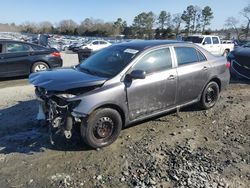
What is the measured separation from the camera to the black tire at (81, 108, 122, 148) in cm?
470

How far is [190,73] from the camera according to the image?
242 inches

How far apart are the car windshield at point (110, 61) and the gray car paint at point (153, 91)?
0.47 ft

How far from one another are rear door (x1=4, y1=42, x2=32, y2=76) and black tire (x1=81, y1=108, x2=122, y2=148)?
7.16 meters

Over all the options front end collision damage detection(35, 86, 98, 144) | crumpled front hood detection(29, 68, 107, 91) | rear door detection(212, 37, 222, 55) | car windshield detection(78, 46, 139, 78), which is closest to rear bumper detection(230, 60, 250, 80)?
car windshield detection(78, 46, 139, 78)

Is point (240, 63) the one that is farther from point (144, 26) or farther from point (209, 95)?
point (144, 26)

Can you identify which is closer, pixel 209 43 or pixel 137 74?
pixel 137 74

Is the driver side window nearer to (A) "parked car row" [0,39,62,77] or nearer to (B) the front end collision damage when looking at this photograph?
(B) the front end collision damage

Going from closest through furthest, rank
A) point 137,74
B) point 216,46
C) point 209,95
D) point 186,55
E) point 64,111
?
point 64,111, point 137,74, point 186,55, point 209,95, point 216,46

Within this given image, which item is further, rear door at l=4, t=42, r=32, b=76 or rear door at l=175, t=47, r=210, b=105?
rear door at l=4, t=42, r=32, b=76

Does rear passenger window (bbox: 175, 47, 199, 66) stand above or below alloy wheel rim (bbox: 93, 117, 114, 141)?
above

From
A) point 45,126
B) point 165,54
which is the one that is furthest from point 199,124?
point 45,126

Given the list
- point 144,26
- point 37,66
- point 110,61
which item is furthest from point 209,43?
point 144,26

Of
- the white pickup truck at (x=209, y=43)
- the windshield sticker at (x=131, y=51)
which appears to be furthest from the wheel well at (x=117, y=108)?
the white pickup truck at (x=209, y=43)

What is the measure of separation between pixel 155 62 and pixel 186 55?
979 millimetres
